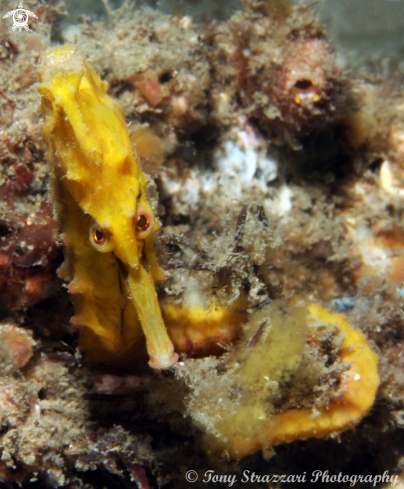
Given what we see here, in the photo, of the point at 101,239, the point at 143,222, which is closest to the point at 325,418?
the point at 143,222

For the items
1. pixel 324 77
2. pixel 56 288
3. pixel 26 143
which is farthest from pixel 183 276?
pixel 324 77

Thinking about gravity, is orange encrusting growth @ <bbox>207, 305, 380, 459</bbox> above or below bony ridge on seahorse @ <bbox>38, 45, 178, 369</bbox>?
below

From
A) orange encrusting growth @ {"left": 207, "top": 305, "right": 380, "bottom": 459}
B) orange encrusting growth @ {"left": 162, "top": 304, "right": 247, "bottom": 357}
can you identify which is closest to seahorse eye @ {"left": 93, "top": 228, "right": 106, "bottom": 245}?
orange encrusting growth @ {"left": 162, "top": 304, "right": 247, "bottom": 357}

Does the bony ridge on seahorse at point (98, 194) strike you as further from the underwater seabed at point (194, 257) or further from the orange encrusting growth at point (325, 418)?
the orange encrusting growth at point (325, 418)

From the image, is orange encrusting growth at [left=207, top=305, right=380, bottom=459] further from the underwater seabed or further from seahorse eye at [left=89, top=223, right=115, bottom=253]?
seahorse eye at [left=89, top=223, right=115, bottom=253]

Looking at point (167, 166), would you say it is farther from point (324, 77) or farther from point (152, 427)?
point (152, 427)

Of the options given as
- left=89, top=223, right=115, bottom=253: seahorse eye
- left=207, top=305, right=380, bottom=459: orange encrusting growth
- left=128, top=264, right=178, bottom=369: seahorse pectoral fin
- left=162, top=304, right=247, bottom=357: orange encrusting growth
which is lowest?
left=207, top=305, right=380, bottom=459: orange encrusting growth
